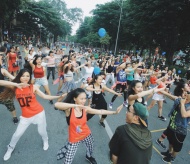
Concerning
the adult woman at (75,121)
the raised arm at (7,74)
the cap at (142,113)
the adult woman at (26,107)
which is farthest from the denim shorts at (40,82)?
the cap at (142,113)

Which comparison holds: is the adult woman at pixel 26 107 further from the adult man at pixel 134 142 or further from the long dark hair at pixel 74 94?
the adult man at pixel 134 142

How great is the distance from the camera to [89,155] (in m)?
3.27

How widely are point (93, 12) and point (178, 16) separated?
24840 mm

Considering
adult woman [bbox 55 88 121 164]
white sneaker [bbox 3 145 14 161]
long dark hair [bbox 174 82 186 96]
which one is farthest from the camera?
long dark hair [bbox 174 82 186 96]

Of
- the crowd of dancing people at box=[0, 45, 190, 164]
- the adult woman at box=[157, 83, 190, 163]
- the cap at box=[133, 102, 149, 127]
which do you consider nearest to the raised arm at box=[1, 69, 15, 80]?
the crowd of dancing people at box=[0, 45, 190, 164]

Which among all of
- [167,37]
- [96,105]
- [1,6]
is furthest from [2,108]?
[167,37]

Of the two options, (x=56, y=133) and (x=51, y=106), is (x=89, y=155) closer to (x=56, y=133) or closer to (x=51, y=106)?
(x=56, y=133)

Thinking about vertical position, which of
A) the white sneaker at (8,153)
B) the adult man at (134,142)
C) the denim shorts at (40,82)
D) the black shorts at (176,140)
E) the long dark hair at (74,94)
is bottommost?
the white sneaker at (8,153)

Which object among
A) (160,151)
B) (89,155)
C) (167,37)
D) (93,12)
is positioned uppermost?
(93,12)

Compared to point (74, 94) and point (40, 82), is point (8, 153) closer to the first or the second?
point (74, 94)

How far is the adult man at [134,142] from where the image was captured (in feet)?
5.99

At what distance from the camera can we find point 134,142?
1813mm

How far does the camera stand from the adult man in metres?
1.83

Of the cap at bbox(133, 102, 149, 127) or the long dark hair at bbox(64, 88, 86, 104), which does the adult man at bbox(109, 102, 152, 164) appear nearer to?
the cap at bbox(133, 102, 149, 127)
